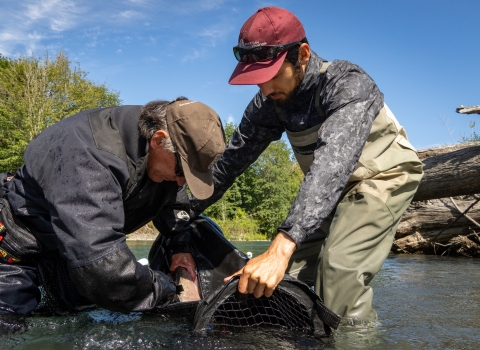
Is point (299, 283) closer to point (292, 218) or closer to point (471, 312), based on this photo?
point (292, 218)

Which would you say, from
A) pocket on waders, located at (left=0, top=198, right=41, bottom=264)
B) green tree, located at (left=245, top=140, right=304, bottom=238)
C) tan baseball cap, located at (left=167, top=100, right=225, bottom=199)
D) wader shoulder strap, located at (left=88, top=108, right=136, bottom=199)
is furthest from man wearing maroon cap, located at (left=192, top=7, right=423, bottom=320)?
green tree, located at (left=245, top=140, right=304, bottom=238)

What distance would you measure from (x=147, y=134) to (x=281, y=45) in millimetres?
1118

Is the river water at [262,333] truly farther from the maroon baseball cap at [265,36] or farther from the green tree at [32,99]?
the green tree at [32,99]

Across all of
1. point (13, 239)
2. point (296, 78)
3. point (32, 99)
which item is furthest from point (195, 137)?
point (32, 99)

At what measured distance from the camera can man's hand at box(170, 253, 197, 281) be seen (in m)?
3.84

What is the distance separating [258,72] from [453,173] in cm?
574

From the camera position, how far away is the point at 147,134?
113 inches

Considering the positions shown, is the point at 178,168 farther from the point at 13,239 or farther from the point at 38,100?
the point at 38,100

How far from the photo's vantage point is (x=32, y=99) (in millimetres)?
30984

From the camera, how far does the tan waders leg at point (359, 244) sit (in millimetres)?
3219

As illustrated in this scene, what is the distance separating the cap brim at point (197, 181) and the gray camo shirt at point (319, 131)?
0.54 m

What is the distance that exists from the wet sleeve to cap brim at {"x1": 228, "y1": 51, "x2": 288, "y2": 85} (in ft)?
3.41

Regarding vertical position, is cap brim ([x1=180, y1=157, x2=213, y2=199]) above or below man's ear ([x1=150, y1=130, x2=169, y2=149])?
below

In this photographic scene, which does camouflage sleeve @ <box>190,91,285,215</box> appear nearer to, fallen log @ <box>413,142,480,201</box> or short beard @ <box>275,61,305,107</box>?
short beard @ <box>275,61,305,107</box>
